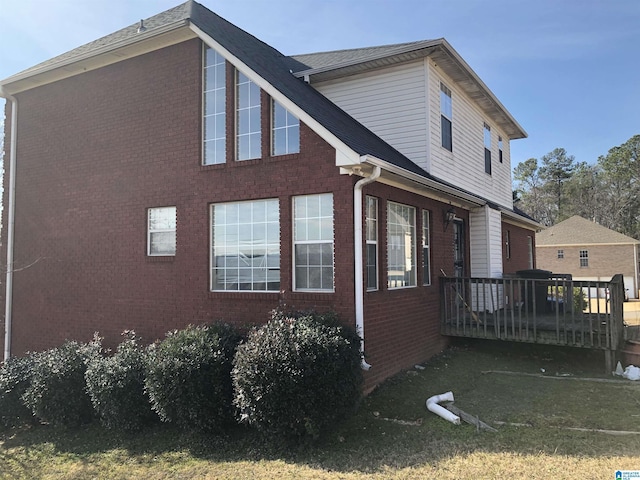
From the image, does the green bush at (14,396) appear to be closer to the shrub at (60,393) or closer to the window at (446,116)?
the shrub at (60,393)

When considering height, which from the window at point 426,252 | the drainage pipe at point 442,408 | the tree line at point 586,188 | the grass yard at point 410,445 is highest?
the tree line at point 586,188

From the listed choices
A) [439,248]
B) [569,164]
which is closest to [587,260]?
[569,164]

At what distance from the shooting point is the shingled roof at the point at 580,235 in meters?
32.8

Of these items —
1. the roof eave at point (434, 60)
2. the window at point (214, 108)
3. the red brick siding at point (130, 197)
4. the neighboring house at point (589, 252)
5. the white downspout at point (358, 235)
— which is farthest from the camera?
the neighboring house at point (589, 252)

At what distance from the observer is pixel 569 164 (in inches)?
2068

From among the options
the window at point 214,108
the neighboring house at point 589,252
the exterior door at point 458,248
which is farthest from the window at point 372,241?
the neighboring house at point 589,252

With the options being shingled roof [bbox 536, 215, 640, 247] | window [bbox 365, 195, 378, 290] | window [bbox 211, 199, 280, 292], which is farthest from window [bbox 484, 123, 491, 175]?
shingled roof [bbox 536, 215, 640, 247]

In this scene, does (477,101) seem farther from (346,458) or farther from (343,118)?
(346,458)

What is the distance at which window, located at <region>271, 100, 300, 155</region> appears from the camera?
26.5ft

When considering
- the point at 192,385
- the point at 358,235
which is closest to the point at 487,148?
the point at 358,235

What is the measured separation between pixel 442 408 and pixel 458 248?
6.29m

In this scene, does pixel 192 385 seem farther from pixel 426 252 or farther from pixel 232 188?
pixel 426 252

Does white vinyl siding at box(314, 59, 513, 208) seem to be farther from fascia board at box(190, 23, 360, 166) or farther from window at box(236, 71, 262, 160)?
fascia board at box(190, 23, 360, 166)

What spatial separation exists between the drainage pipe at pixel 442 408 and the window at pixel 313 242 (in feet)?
7.32
